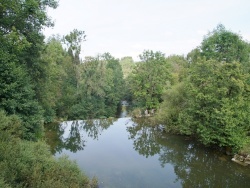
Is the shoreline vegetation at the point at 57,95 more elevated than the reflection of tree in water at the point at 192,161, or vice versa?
the shoreline vegetation at the point at 57,95

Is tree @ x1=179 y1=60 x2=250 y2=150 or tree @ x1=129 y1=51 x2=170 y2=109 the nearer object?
tree @ x1=179 y1=60 x2=250 y2=150

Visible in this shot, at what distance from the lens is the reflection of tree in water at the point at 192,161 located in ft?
40.4

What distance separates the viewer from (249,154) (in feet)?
47.9

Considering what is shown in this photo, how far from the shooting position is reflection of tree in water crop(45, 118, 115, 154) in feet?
58.5

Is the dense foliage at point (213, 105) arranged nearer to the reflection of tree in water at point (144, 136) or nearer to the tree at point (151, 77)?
the reflection of tree in water at point (144, 136)

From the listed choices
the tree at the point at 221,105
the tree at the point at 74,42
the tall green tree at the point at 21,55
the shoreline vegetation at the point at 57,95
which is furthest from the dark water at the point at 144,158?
the tree at the point at 74,42

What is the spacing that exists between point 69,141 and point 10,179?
12969 millimetres

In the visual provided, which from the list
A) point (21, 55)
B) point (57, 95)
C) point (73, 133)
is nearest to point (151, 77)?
point (57, 95)

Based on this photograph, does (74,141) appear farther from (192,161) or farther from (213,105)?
(213,105)

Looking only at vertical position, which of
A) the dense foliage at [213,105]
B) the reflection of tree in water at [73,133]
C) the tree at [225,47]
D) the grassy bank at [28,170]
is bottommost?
the reflection of tree in water at [73,133]

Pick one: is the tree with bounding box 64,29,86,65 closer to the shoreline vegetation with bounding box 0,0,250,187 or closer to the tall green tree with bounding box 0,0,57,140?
the shoreline vegetation with bounding box 0,0,250,187

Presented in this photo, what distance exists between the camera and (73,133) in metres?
22.4

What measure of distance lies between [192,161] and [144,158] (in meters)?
3.32

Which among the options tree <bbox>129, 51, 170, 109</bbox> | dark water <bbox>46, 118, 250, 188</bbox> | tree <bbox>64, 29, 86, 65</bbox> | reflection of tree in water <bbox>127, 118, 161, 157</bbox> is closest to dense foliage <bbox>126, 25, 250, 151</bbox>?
dark water <bbox>46, 118, 250, 188</bbox>
